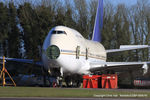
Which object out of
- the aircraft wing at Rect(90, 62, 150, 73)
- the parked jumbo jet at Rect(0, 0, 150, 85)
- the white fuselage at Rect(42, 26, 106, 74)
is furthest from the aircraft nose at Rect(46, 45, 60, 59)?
the aircraft wing at Rect(90, 62, 150, 73)

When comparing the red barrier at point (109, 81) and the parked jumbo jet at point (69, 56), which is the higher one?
the parked jumbo jet at point (69, 56)

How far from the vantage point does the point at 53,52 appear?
2330 centimetres

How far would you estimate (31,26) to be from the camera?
44688 millimetres

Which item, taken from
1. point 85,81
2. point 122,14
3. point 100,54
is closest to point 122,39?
point 122,14

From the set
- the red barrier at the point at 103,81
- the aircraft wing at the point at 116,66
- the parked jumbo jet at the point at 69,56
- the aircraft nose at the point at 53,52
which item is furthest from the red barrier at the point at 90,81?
the aircraft nose at the point at 53,52

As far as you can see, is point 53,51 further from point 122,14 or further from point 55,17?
point 122,14

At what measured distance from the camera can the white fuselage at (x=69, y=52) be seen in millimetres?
23578

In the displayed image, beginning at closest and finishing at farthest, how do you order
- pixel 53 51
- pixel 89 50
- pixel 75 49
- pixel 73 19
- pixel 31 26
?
pixel 53 51
pixel 75 49
pixel 89 50
pixel 31 26
pixel 73 19

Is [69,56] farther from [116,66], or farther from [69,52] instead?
[116,66]

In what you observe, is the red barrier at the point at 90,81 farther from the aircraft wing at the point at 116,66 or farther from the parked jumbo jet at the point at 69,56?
the aircraft wing at the point at 116,66

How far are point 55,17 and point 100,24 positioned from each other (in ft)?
25.0

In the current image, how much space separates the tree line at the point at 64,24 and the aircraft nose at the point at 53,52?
19.2 meters

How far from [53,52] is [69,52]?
1.62 meters

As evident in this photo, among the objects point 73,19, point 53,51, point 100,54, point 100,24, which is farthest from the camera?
point 73,19
